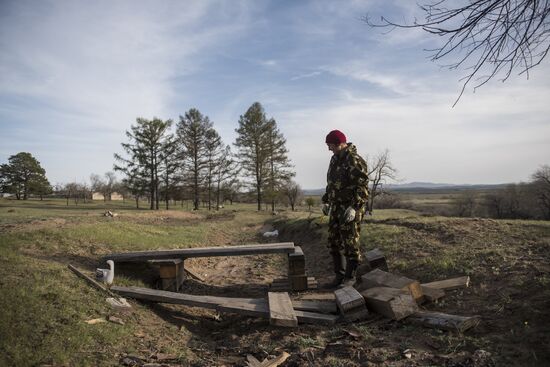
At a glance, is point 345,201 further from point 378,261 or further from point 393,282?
point 393,282

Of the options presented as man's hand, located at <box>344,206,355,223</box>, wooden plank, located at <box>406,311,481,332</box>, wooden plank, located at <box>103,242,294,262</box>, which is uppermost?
man's hand, located at <box>344,206,355,223</box>

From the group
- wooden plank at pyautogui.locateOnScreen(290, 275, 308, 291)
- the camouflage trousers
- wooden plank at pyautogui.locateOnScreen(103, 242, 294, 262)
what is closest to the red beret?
the camouflage trousers

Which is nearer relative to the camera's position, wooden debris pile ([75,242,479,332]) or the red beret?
wooden debris pile ([75,242,479,332])

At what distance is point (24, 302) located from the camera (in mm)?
3646

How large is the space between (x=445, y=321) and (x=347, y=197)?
237cm

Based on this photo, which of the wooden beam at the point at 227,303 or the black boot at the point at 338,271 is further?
the black boot at the point at 338,271

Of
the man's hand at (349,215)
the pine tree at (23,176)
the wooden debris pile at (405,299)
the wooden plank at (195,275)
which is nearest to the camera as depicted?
the wooden debris pile at (405,299)

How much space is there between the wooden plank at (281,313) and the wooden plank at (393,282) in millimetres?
1146

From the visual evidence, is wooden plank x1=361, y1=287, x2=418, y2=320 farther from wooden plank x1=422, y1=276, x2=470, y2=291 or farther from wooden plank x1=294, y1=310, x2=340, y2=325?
wooden plank x1=422, y1=276, x2=470, y2=291

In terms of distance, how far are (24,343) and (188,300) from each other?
1.84 metres

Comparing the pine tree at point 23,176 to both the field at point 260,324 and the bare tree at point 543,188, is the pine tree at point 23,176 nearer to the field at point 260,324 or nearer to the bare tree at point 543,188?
the field at point 260,324

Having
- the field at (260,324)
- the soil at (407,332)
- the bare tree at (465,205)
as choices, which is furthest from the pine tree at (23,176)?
the bare tree at (465,205)

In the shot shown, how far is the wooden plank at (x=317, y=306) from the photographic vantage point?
13.9ft

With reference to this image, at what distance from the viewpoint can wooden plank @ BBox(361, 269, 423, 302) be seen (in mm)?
4086
